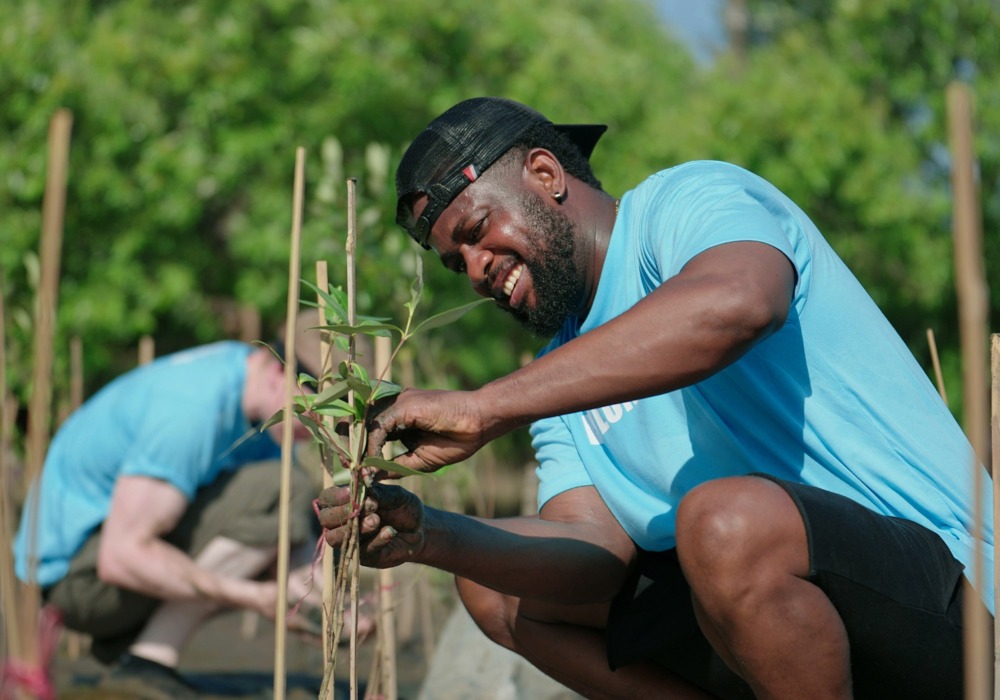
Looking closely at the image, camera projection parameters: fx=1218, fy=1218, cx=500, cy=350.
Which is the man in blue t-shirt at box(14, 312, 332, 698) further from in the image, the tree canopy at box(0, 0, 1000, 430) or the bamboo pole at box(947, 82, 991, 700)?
the bamboo pole at box(947, 82, 991, 700)

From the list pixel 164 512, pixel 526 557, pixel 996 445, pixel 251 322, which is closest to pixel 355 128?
pixel 251 322

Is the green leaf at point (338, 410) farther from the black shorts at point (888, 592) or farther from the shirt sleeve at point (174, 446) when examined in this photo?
the shirt sleeve at point (174, 446)

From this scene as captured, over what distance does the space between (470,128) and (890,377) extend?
0.86m

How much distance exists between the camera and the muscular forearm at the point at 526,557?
6.72ft

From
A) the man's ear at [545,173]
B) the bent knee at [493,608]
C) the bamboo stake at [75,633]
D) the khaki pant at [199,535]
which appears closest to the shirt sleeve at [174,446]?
the khaki pant at [199,535]

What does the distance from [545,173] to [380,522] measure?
77cm

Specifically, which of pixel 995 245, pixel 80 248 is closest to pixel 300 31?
pixel 80 248

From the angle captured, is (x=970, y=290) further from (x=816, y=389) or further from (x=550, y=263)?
(x=550, y=263)

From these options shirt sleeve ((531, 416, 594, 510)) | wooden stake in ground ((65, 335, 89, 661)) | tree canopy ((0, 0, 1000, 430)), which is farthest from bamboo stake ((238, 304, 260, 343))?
shirt sleeve ((531, 416, 594, 510))

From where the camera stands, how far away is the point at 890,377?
1984mm

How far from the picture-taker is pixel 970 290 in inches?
45.1

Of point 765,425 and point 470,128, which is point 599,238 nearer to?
point 470,128

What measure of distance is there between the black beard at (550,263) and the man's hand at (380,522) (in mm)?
484

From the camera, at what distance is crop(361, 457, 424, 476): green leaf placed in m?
1.68
